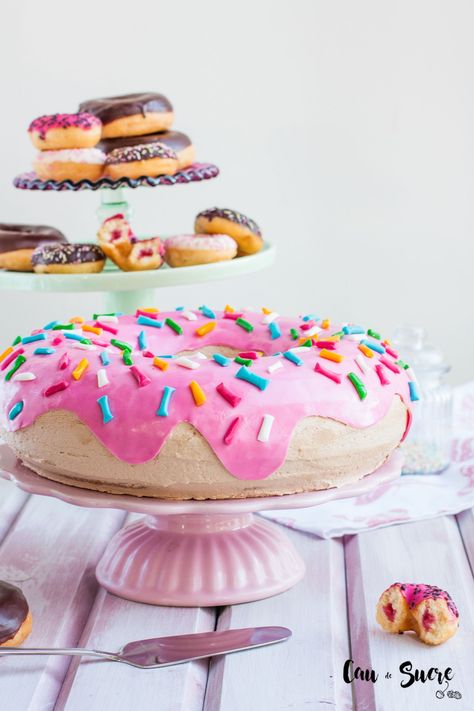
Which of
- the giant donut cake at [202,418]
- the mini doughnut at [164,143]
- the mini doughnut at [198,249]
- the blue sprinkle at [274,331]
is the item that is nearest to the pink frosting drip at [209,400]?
the giant donut cake at [202,418]

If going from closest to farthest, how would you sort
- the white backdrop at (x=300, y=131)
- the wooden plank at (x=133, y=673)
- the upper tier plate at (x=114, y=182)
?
the wooden plank at (x=133, y=673), the upper tier plate at (x=114, y=182), the white backdrop at (x=300, y=131)

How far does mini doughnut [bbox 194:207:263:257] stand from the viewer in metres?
1.84

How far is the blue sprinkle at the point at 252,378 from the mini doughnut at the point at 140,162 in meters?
0.55

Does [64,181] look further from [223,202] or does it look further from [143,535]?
[223,202]

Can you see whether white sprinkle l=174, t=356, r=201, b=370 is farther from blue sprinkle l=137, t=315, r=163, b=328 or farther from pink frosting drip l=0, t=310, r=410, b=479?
blue sprinkle l=137, t=315, r=163, b=328

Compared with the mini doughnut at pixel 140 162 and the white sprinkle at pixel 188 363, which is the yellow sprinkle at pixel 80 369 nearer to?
the white sprinkle at pixel 188 363

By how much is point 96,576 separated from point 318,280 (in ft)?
4.64

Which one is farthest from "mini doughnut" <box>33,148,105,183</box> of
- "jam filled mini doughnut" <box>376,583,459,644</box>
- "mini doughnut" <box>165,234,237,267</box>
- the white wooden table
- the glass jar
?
"jam filled mini doughnut" <box>376,583,459,644</box>

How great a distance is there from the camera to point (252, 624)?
1300 millimetres

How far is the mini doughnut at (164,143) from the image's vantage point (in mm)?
1790

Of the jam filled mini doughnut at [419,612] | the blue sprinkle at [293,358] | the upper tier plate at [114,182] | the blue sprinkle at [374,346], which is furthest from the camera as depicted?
the upper tier plate at [114,182]

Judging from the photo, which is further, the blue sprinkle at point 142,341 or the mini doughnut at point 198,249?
the mini doughnut at point 198,249

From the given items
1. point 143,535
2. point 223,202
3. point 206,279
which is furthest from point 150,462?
point 223,202

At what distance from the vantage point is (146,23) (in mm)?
2545
